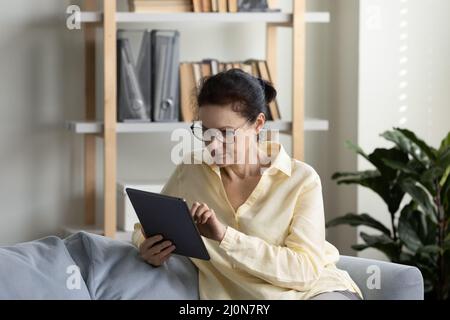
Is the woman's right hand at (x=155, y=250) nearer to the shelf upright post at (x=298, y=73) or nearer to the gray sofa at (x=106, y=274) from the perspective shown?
the gray sofa at (x=106, y=274)

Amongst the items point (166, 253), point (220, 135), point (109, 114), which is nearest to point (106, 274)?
point (166, 253)

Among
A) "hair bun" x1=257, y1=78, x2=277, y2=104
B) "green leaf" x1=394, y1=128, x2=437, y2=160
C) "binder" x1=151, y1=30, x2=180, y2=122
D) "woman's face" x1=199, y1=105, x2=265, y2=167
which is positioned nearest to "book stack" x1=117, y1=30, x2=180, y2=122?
"binder" x1=151, y1=30, x2=180, y2=122

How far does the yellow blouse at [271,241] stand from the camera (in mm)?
1824

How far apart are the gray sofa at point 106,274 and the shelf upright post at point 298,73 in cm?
128

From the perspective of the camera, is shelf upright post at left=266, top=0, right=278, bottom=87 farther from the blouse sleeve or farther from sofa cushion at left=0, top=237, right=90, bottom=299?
sofa cushion at left=0, top=237, right=90, bottom=299

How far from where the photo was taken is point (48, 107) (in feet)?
11.2

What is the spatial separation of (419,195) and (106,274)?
1.48 m

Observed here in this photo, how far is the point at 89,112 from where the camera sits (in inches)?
134

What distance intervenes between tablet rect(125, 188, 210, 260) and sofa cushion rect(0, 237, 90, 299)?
0.61ft

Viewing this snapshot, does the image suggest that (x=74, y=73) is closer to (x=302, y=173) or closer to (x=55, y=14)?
(x=55, y=14)

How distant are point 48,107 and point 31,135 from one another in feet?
0.41

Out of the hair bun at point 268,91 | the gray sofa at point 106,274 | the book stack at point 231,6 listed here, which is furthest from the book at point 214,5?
the gray sofa at point 106,274

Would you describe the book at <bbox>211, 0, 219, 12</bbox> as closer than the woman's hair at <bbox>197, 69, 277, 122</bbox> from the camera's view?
No

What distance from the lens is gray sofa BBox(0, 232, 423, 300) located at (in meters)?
1.75
